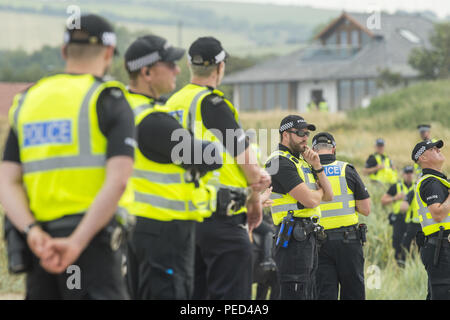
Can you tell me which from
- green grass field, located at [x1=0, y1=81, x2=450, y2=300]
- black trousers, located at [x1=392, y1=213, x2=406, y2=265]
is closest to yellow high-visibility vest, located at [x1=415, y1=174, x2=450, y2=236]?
green grass field, located at [x1=0, y1=81, x2=450, y2=300]

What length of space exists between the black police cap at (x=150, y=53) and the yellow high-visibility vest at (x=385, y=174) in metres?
11.2

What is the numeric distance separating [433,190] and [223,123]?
288cm

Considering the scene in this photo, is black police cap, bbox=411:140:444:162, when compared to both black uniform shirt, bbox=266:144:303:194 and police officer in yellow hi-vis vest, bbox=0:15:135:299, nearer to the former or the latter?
black uniform shirt, bbox=266:144:303:194

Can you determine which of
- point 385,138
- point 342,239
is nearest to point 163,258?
point 342,239

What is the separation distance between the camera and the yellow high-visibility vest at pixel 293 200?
7039 millimetres

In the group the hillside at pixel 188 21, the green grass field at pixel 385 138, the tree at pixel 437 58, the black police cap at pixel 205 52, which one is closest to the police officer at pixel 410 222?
the green grass field at pixel 385 138

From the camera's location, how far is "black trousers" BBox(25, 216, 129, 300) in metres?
3.62

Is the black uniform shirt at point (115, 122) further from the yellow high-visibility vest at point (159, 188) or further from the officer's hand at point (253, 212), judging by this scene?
the officer's hand at point (253, 212)

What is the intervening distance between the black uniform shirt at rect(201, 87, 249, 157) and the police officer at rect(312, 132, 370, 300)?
8.51ft

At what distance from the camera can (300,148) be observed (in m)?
7.11
